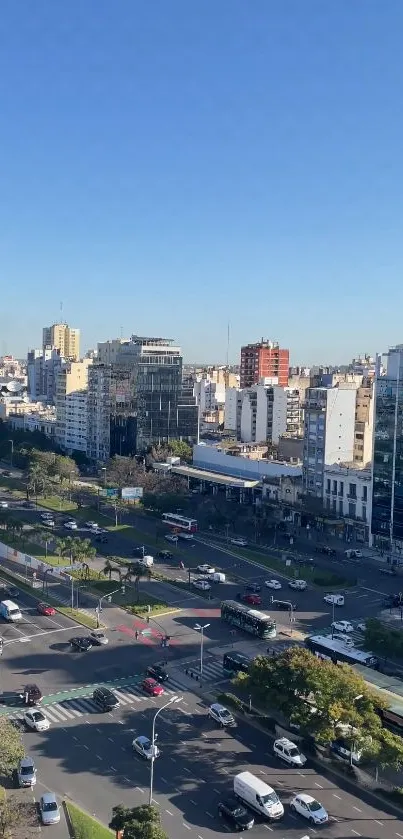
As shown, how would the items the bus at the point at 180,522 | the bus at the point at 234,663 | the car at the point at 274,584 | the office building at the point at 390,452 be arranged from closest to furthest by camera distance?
the bus at the point at 234,663
the car at the point at 274,584
the office building at the point at 390,452
the bus at the point at 180,522

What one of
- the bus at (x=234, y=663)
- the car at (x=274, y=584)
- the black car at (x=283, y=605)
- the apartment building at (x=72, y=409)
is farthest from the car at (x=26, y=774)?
the apartment building at (x=72, y=409)

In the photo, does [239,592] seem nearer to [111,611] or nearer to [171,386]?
[111,611]

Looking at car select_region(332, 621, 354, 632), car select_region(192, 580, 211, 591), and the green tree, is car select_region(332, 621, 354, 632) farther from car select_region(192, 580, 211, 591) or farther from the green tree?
the green tree

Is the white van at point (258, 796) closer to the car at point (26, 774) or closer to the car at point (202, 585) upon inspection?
the car at point (26, 774)

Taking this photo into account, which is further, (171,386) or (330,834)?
(171,386)

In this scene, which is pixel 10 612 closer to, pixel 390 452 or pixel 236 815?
pixel 236 815

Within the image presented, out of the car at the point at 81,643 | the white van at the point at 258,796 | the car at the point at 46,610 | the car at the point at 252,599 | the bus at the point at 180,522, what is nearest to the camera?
the white van at the point at 258,796

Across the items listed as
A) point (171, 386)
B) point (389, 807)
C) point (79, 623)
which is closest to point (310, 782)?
point (389, 807)
